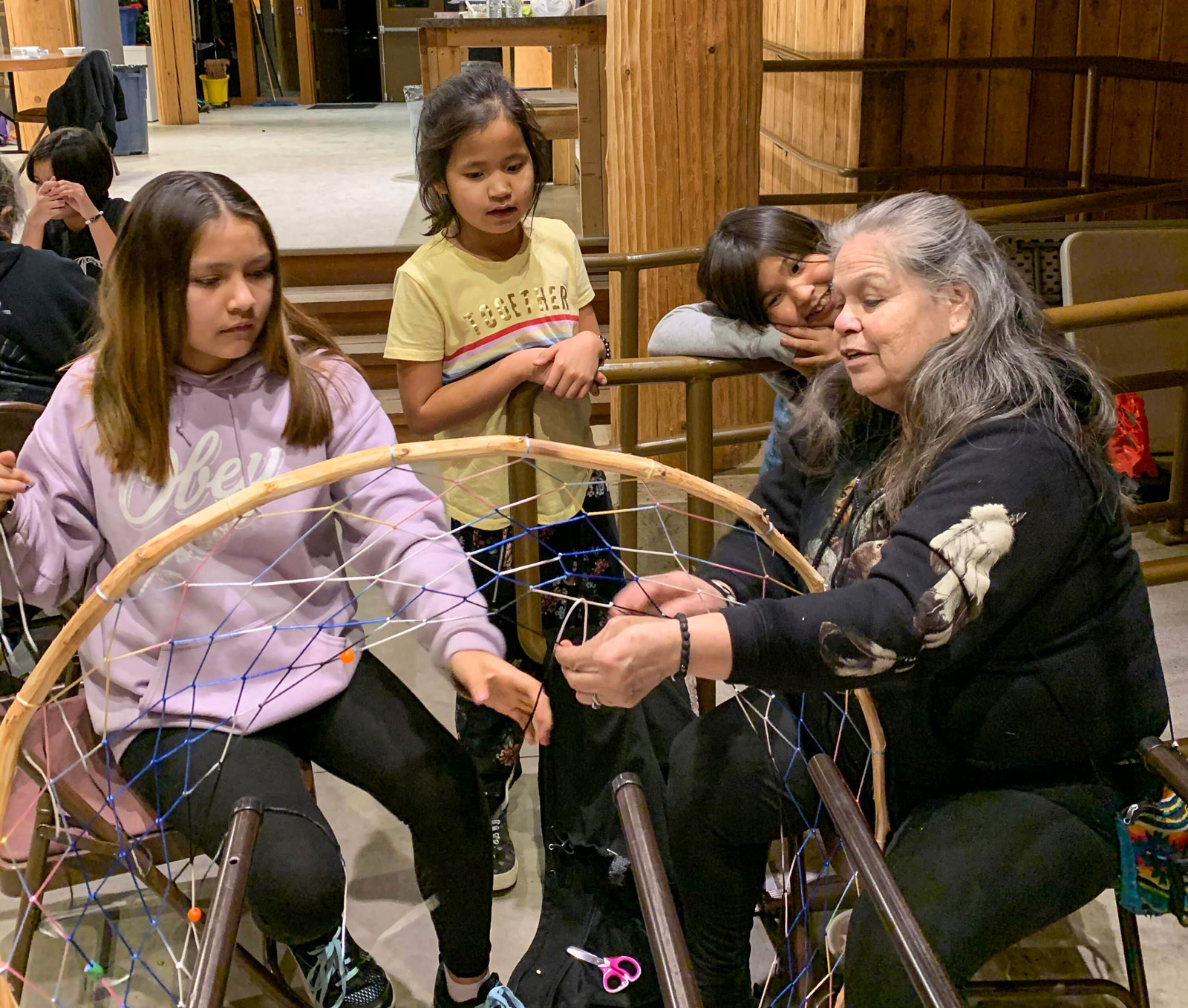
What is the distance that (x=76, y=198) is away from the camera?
10.6 ft

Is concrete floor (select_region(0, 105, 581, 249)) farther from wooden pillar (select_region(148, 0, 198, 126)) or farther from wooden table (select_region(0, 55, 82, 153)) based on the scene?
wooden table (select_region(0, 55, 82, 153))

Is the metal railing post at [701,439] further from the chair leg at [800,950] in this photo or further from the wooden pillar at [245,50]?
the wooden pillar at [245,50]

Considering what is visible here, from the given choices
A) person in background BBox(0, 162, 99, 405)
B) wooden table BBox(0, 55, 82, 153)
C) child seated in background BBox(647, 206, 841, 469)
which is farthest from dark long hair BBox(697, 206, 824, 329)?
wooden table BBox(0, 55, 82, 153)

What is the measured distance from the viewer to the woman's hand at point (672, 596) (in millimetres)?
1533

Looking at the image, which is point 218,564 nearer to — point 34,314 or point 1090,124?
point 34,314

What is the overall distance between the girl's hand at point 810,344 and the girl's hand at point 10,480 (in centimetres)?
112

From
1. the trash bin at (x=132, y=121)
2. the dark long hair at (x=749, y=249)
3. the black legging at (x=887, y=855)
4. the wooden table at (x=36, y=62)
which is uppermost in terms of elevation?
the wooden table at (x=36, y=62)

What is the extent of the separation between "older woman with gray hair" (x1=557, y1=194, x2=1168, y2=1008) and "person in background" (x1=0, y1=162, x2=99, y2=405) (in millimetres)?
1660

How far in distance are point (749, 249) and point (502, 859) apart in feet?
3.62

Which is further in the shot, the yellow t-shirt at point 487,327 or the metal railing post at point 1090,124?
the metal railing post at point 1090,124

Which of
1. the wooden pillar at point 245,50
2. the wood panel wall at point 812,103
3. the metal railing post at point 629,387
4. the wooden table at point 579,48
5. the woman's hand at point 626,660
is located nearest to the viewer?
the woman's hand at point 626,660

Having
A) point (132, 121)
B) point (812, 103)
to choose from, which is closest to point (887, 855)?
point (812, 103)

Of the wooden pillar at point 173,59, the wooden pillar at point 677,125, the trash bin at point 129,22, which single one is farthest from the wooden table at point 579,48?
the trash bin at point 129,22

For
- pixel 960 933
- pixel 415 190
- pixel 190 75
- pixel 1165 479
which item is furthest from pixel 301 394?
pixel 190 75
